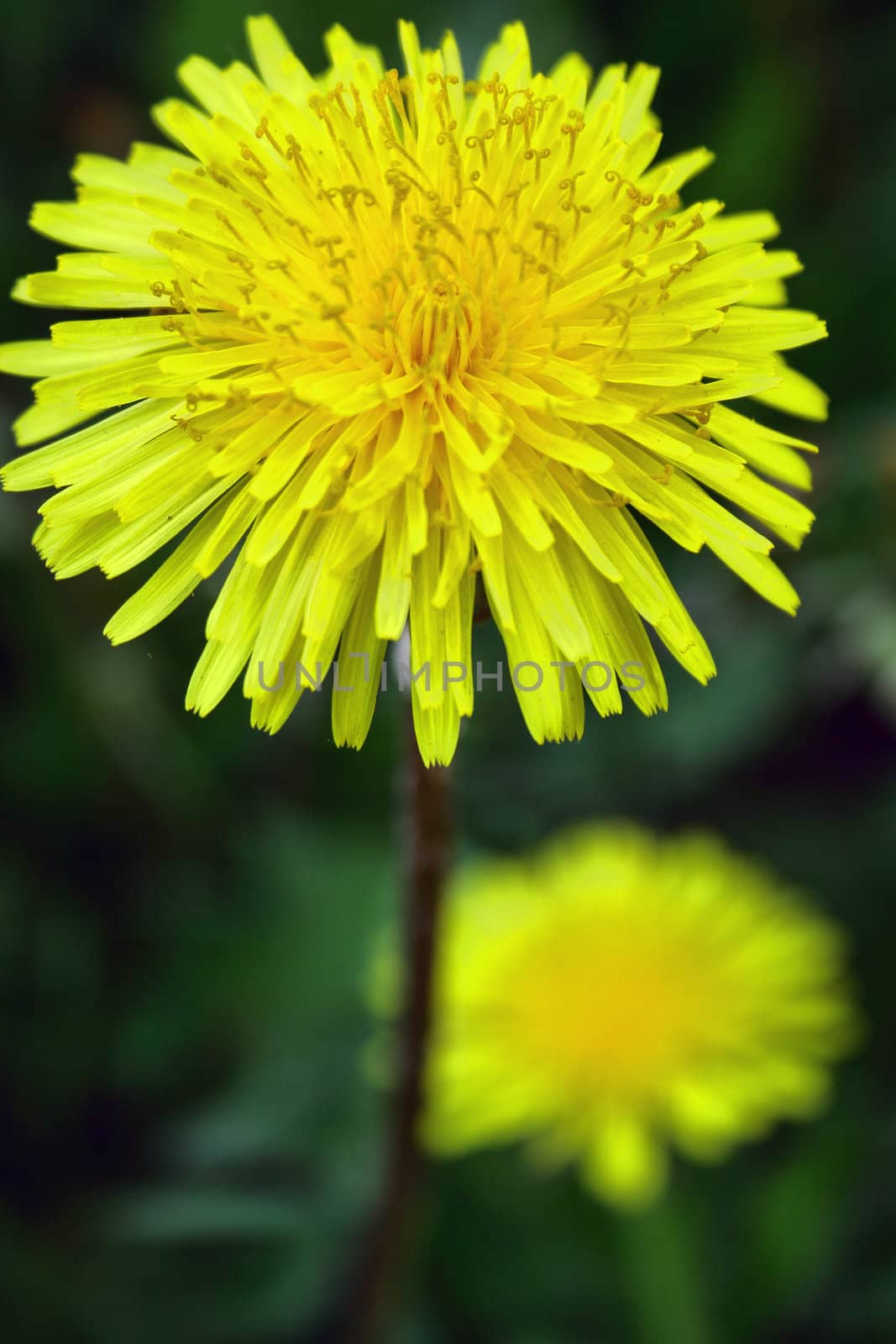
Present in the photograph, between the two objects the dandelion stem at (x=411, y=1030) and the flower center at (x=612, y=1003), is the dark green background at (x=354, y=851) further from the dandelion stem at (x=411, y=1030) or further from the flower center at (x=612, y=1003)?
the flower center at (x=612, y=1003)

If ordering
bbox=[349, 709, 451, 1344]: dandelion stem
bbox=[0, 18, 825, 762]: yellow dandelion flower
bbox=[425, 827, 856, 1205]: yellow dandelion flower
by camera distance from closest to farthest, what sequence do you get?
bbox=[0, 18, 825, 762]: yellow dandelion flower, bbox=[349, 709, 451, 1344]: dandelion stem, bbox=[425, 827, 856, 1205]: yellow dandelion flower

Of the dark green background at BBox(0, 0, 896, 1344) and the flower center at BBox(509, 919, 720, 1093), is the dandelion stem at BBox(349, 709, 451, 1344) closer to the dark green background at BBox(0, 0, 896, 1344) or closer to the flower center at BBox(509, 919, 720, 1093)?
the dark green background at BBox(0, 0, 896, 1344)

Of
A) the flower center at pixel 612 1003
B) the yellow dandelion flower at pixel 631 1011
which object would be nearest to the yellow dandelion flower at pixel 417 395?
the yellow dandelion flower at pixel 631 1011

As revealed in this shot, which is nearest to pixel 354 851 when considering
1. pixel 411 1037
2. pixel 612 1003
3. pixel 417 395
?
pixel 612 1003

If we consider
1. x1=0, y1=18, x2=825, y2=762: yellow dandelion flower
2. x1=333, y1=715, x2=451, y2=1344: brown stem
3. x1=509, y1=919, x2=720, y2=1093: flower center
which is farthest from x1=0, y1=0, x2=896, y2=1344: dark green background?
x1=0, y1=18, x2=825, y2=762: yellow dandelion flower

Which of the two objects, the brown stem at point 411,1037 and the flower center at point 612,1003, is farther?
the flower center at point 612,1003

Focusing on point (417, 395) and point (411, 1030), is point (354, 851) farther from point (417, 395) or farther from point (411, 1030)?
point (417, 395)

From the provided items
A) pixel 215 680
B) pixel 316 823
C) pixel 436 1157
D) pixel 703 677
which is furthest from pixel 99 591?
pixel 703 677
